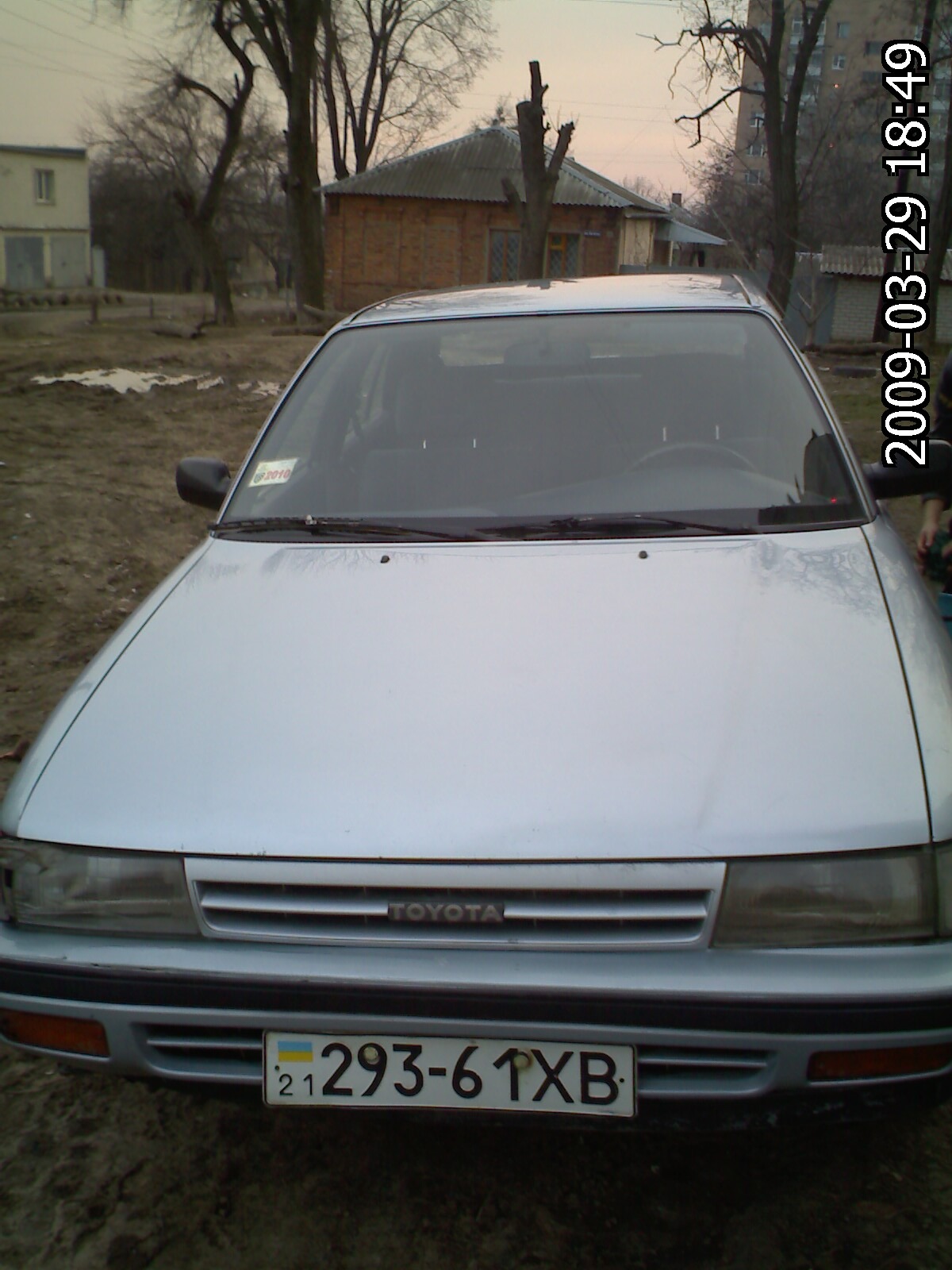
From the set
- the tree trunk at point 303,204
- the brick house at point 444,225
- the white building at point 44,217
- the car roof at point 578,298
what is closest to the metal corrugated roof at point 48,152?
the white building at point 44,217

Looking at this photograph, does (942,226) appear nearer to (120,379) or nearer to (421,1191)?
(120,379)

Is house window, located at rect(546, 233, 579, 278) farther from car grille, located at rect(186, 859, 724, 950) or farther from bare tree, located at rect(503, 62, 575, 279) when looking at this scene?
car grille, located at rect(186, 859, 724, 950)

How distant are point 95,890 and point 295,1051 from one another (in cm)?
40

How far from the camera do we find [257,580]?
2.47 metres

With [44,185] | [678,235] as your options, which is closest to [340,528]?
[678,235]

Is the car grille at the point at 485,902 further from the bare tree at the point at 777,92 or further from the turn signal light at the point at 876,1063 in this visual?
the bare tree at the point at 777,92

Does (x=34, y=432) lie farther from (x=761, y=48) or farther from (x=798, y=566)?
(x=761, y=48)

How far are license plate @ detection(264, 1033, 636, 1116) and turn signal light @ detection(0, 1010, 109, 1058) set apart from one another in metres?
0.28

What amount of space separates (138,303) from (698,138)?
2196cm

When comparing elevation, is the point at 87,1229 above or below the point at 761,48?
below

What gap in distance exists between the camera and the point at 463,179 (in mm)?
37031

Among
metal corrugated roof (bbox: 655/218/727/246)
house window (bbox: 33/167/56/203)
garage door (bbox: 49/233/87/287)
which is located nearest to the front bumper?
metal corrugated roof (bbox: 655/218/727/246)

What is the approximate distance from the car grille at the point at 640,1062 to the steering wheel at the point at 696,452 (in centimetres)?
150

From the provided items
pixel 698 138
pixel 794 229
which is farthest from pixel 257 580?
pixel 794 229
